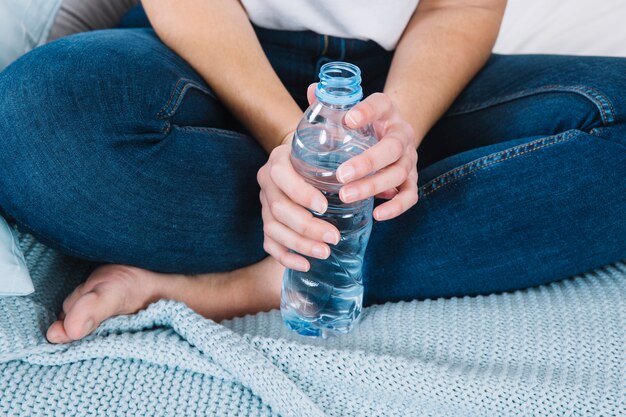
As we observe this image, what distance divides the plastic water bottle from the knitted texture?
6cm

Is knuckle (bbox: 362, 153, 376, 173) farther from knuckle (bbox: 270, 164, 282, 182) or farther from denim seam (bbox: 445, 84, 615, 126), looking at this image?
denim seam (bbox: 445, 84, 615, 126)

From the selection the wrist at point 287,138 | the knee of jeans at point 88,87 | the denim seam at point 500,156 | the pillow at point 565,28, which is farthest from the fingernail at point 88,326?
the pillow at point 565,28

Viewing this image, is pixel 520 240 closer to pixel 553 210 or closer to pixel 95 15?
pixel 553 210

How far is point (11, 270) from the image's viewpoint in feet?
2.25

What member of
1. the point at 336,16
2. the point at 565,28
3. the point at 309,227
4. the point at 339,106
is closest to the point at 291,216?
the point at 309,227

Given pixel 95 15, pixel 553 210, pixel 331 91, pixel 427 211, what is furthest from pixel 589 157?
pixel 95 15

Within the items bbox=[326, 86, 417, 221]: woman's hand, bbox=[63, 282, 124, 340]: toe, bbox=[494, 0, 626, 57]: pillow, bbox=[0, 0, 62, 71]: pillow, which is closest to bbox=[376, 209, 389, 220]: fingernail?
bbox=[326, 86, 417, 221]: woman's hand

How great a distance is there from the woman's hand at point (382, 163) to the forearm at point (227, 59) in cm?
16

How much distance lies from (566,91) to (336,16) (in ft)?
1.12

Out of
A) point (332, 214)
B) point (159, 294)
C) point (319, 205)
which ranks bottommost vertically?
point (159, 294)

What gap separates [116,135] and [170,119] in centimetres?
8

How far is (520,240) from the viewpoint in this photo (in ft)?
2.55

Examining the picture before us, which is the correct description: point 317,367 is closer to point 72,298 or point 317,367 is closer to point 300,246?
point 300,246

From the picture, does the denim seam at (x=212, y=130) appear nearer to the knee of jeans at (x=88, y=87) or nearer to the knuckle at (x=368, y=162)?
the knee of jeans at (x=88, y=87)
